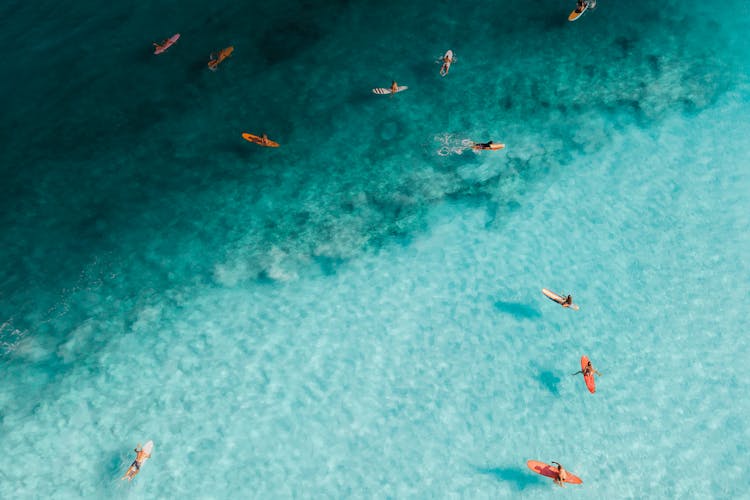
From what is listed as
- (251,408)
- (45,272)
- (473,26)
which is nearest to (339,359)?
(251,408)

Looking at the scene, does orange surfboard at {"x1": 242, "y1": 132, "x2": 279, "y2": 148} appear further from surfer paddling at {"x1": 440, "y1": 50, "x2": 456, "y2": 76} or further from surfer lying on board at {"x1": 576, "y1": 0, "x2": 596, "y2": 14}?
surfer lying on board at {"x1": 576, "y1": 0, "x2": 596, "y2": 14}

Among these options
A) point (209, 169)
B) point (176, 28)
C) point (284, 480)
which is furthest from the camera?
point (176, 28)

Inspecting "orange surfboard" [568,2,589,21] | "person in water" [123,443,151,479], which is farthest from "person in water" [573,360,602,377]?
"orange surfboard" [568,2,589,21]

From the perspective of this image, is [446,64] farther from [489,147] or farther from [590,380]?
[590,380]

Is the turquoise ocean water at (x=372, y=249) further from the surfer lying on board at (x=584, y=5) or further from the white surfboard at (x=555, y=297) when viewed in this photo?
the surfer lying on board at (x=584, y=5)

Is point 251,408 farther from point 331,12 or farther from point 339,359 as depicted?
point 331,12

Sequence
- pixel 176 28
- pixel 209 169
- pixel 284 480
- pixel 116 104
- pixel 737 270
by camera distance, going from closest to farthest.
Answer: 1. pixel 284 480
2. pixel 737 270
3. pixel 209 169
4. pixel 116 104
5. pixel 176 28

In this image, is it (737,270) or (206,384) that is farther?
(737,270)

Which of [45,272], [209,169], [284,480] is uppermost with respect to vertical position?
[209,169]

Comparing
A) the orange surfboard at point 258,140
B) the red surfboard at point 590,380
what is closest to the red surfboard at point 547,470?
the red surfboard at point 590,380
